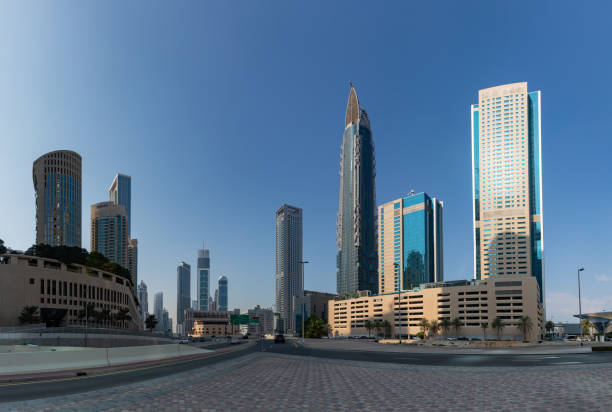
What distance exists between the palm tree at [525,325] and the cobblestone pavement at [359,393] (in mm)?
161327

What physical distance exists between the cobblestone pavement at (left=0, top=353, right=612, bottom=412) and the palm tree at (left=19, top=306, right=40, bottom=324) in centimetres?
9335

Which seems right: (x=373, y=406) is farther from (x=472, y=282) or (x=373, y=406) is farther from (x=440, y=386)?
(x=472, y=282)

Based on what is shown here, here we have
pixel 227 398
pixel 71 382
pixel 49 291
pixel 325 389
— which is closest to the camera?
pixel 227 398

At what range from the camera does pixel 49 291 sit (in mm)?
100688

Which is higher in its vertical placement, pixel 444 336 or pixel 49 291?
pixel 49 291

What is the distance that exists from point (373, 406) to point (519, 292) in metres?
179

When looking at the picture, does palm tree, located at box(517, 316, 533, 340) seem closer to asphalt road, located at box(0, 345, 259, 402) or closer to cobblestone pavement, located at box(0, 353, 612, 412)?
cobblestone pavement, located at box(0, 353, 612, 412)

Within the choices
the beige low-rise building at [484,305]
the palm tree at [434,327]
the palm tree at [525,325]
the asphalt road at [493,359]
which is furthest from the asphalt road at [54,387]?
the palm tree at [434,327]

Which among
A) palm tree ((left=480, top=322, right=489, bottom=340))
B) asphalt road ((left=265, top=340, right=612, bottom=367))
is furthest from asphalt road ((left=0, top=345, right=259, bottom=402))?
palm tree ((left=480, top=322, right=489, bottom=340))

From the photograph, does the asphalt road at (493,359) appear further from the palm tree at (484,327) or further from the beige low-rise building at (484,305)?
the beige low-rise building at (484,305)

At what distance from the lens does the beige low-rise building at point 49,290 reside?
3713 inches

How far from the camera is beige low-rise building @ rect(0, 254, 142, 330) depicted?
9431 cm

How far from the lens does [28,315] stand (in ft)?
302

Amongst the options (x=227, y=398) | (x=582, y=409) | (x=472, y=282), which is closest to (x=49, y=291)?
(x=227, y=398)
